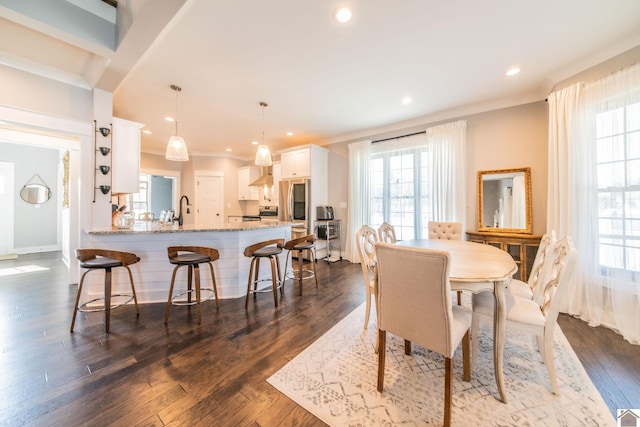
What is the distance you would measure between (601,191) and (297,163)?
4.52 meters

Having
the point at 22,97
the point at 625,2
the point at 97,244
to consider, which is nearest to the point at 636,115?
the point at 625,2

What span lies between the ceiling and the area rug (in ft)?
9.13

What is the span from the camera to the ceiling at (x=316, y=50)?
185cm

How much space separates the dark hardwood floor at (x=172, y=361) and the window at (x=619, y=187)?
2.55 ft

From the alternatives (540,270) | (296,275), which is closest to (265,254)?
(296,275)

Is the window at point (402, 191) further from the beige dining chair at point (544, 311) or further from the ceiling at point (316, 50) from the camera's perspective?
the beige dining chair at point (544, 311)

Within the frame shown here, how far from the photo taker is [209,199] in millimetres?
6695

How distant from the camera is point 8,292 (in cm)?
304

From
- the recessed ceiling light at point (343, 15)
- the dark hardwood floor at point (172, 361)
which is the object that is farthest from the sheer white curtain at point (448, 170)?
the recessed ceiling light at point (343, 15)

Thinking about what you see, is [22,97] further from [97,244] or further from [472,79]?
[472,79]

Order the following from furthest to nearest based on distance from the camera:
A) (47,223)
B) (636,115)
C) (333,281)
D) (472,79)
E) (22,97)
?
(47,223) < (333,281) < (472,79) < (22,97) < (636,115)

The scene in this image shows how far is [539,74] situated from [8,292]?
289 inches

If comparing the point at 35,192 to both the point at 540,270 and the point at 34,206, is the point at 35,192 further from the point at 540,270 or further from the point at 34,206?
the point at 540,270
